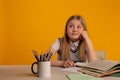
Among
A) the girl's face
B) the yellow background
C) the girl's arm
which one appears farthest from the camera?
the yellow background

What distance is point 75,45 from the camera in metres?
1.90

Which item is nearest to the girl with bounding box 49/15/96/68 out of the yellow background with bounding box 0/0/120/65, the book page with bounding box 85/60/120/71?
the book page with bounding box 85/60/120/71

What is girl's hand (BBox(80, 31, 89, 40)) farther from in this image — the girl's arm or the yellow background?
the yellow background

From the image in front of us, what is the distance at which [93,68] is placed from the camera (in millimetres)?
1242

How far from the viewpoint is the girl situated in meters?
1.80

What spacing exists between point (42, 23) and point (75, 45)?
803 millimetres

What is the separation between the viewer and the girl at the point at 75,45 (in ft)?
5.90

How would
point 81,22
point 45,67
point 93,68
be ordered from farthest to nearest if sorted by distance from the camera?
point 81,22 → point 93,68 → point 45,67

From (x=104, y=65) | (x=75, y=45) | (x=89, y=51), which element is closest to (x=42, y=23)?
(x=75, y=45)

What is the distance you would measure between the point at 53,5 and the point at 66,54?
95 cm

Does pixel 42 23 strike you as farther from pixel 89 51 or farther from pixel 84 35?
pixel 89 51

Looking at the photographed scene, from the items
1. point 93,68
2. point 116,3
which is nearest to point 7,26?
point 116,3

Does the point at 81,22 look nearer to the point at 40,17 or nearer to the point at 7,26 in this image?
the point at 40,17

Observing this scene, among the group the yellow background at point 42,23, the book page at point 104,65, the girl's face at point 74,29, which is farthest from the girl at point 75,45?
the yellow background at point 42,23
